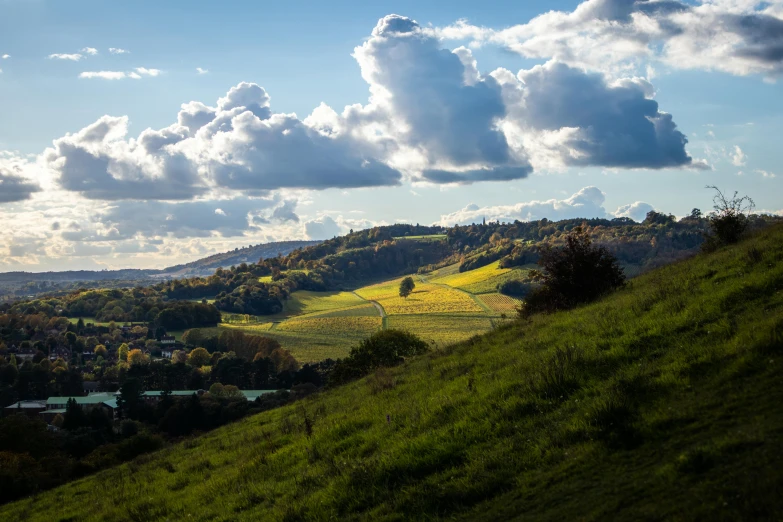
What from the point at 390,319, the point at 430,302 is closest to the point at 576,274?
the point at 390,319

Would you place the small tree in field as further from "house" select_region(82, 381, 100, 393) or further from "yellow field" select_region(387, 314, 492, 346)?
"house" select_region(82, 381, 100, 393)

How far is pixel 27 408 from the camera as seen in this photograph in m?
97.0

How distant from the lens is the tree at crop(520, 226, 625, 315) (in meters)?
24.6

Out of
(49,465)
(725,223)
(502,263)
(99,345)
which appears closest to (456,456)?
(725,223)

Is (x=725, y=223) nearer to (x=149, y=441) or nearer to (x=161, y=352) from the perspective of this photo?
(x=149, y=441)

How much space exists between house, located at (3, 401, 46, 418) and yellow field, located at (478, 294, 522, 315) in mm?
85085

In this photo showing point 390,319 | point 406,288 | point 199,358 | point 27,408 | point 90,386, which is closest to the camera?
point 27,408

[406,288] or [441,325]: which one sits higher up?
[406,288]

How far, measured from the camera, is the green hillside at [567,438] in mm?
6609

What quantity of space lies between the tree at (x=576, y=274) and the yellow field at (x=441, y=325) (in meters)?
71.4

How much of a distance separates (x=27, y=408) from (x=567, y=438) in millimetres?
109474

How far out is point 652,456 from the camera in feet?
23.7

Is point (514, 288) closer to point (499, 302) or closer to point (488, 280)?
point (499, 302)

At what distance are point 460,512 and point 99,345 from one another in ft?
549
